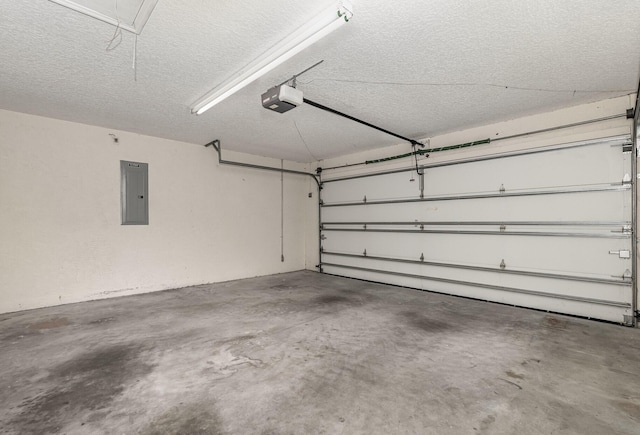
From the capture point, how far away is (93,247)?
435 cm

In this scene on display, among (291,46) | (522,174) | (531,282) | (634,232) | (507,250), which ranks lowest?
(531,282)

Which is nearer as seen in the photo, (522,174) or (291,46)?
(291,46)

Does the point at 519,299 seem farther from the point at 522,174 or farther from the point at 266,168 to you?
the point at 266,168

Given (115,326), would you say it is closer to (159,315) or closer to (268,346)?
(159,315)

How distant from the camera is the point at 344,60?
2590 mm

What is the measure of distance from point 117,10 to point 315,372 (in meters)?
2.91

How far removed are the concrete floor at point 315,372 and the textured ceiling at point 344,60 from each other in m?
2.60

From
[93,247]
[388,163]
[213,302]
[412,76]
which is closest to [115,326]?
[213,302]

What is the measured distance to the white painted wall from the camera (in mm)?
3834

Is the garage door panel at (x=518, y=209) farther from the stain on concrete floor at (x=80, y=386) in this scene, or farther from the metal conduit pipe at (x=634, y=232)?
the stain on concrete floor at (x=80, y=386)

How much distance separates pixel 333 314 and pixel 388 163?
3188 mm

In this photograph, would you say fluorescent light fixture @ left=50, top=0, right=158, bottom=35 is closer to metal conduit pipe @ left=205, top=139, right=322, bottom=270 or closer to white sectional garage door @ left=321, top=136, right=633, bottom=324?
metal conduit pipe @ left=205, top=139, right=322, bottom=270

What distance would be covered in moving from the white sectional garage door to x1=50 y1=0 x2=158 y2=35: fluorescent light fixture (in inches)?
171

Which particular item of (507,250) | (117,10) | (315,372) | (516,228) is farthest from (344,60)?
(507,250)
